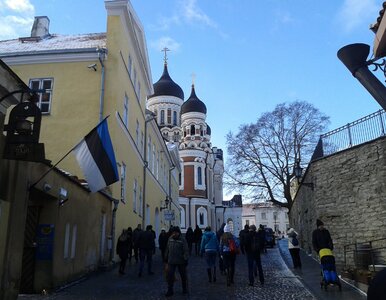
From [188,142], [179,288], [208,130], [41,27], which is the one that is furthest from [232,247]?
[208,130]

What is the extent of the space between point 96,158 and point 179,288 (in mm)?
→ 4396

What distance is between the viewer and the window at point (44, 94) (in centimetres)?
2098

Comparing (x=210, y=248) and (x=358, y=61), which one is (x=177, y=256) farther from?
(x=358, y=61)

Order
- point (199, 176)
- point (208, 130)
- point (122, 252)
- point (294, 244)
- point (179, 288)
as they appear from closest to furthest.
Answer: point (179, 288) < point (122, 252) < point (294, 244) < point (199, 176) < point (208, 130)

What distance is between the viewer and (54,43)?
79.7ft

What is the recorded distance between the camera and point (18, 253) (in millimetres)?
9930

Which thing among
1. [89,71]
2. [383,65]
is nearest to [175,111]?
[89,71]

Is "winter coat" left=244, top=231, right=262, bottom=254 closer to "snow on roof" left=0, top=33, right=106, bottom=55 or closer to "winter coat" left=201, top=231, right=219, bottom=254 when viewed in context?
"winter coat" left=201, top=231, right=219, bottom=254

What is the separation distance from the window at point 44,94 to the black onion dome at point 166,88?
1767 inches

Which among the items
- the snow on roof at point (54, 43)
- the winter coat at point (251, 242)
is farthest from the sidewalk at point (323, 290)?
the snow on roof at point (54, 43)

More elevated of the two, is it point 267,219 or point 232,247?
point 267,219

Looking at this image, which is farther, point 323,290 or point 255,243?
point 255,243

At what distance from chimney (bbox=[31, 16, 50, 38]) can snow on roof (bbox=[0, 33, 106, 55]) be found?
1.64 feet

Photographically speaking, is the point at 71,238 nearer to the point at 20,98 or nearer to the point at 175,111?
the point at 20,98
